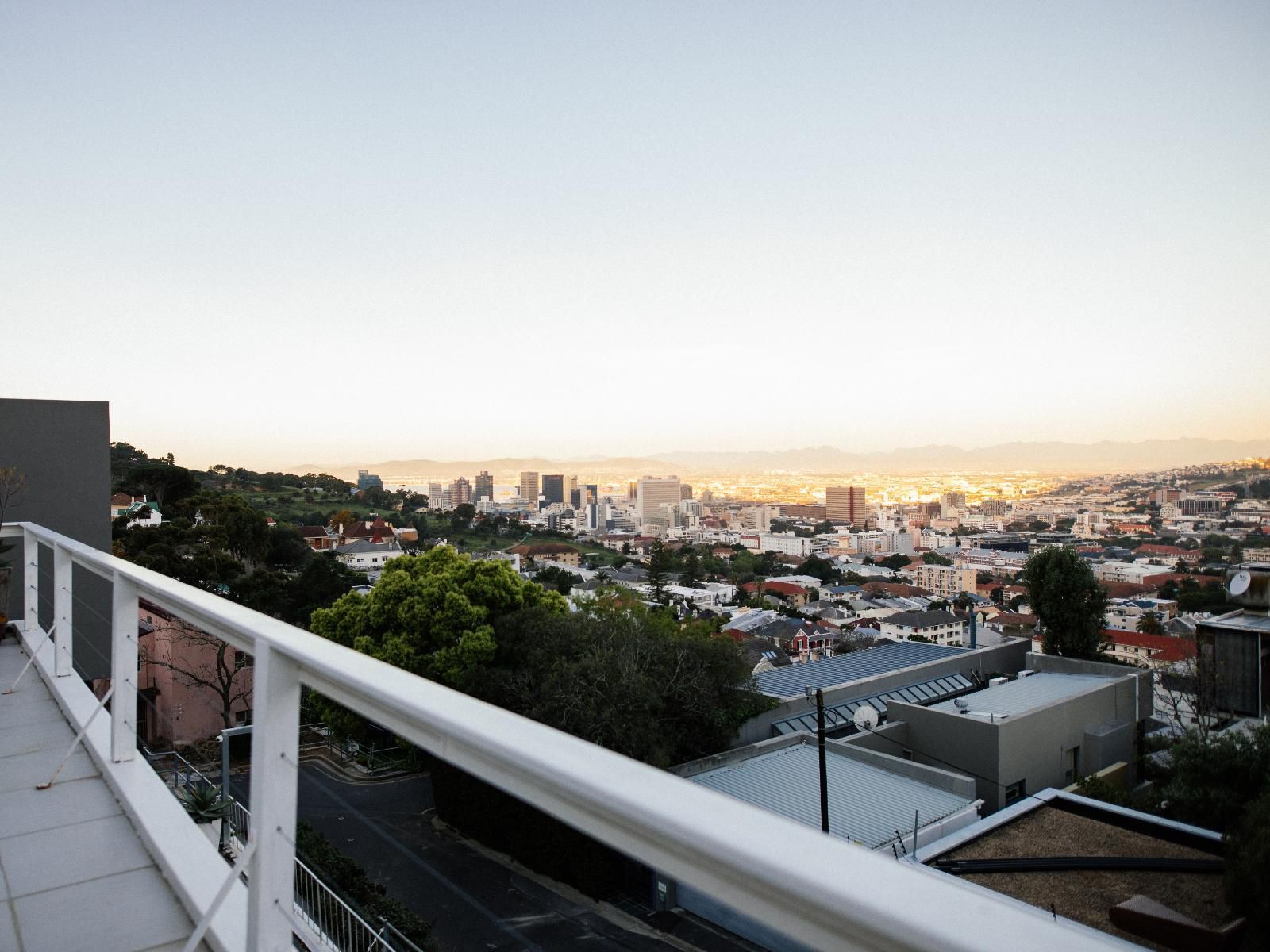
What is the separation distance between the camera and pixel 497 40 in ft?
62.5

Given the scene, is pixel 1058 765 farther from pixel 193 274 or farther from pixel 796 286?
pixel 796 286

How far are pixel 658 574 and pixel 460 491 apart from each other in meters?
23.6

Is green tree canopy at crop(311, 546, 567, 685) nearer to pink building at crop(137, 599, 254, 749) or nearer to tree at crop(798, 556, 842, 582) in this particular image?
pink building at crop(137, 599, 254, 749)

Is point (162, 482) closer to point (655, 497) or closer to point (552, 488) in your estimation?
point (552, 488)

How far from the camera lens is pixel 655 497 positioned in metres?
87.8

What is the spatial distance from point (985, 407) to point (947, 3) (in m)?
60.2

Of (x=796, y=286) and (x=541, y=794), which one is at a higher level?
(x=796, y=286)

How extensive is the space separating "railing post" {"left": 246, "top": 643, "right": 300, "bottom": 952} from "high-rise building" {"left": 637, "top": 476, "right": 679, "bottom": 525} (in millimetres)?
82686

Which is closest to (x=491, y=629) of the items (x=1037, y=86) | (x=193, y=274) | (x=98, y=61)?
(x=98, y=61)

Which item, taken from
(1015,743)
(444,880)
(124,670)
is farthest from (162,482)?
(124,670)

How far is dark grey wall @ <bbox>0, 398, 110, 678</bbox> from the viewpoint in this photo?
6922mm

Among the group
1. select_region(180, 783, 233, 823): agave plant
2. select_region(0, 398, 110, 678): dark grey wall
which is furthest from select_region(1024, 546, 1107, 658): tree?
select_region(180, 783, 233, 823): agave plant

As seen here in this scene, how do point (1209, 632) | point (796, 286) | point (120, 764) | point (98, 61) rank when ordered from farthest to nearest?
point (796, 286)
point (1209, 632)
point (98, 61)
point (120, 764)

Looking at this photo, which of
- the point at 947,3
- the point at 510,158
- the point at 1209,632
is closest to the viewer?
the point at 1209,632
